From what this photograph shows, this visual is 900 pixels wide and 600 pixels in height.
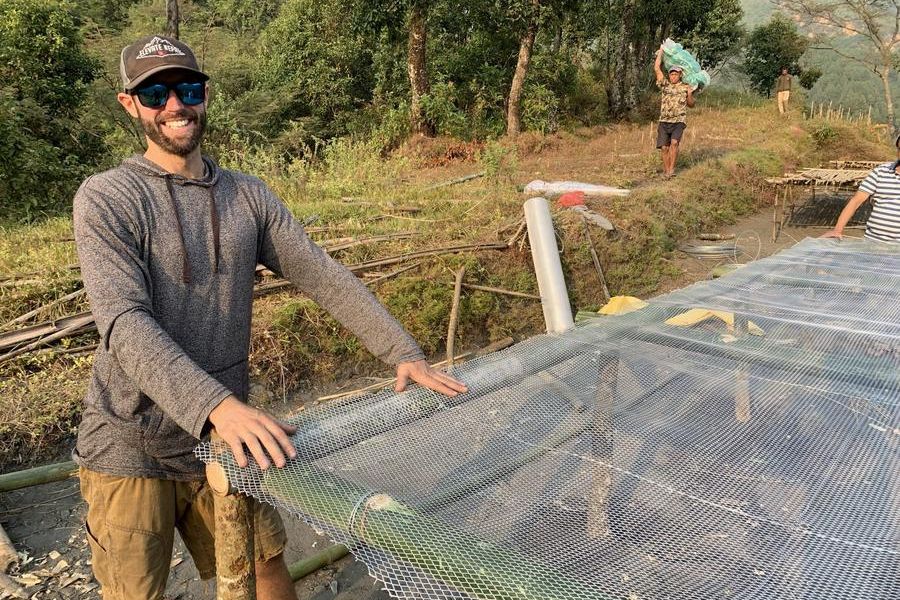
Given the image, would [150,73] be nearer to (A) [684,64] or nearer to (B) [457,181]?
(B) [457,181]

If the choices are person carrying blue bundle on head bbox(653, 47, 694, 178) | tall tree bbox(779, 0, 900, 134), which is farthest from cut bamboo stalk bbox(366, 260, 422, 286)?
tall tree bbox(779, 0, 900, 134)

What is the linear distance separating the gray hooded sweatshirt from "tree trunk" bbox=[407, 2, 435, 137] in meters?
10.9

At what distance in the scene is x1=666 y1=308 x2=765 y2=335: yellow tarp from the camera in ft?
8.64

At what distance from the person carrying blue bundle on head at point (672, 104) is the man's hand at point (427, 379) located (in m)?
8.47

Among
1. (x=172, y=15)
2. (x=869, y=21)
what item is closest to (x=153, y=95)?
(x=172, y=15)

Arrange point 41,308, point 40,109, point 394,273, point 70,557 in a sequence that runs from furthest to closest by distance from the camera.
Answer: point 40,109 < point 394,273 < point 41,308 < point 70,557

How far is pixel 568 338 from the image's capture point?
2.38 meters

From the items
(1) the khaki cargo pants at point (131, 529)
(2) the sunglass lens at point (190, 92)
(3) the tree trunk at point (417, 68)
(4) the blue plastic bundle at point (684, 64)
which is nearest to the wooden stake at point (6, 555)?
(1) the khaki cargo pants at point (131, 529)

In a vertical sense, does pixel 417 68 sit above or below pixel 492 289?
above

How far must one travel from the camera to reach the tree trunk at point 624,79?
49.9 feet

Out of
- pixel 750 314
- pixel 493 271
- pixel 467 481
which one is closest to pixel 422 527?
pixel 467 481

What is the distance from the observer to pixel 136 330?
4.53 ft

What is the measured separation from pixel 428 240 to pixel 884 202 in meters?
3.94

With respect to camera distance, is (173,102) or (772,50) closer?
(173,102)
